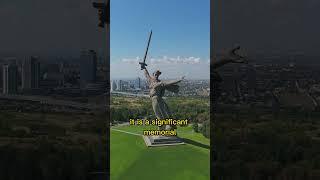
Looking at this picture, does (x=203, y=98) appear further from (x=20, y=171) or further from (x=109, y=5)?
(x=20, y=171)

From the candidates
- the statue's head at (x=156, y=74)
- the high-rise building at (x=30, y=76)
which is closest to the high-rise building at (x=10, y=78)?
the high-rise building at (x=30, y=76)

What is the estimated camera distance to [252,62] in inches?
285

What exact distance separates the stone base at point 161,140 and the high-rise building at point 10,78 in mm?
3224

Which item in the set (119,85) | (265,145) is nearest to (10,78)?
(119,85)

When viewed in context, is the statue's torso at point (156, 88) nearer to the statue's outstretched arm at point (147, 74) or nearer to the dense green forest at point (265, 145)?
the statue's outstretched arm at point (147, 74)

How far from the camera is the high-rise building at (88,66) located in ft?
21.8

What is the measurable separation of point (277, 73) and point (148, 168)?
3.57 m

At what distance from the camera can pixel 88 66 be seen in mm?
6922

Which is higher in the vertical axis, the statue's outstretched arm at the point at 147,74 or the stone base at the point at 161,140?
the statue's outstretched arm at the point at 147,74

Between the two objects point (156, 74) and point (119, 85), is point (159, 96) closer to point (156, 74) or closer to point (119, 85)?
point (156, 74)

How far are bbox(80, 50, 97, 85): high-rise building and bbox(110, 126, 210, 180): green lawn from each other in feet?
4.77

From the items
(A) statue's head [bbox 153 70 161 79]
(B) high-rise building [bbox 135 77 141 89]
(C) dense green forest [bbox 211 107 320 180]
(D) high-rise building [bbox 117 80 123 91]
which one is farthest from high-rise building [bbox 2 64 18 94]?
(C) dense green forest [bbox 211 107 320 180]

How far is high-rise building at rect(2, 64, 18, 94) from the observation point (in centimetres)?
740

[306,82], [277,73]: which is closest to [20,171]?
Answer: [277,73]
